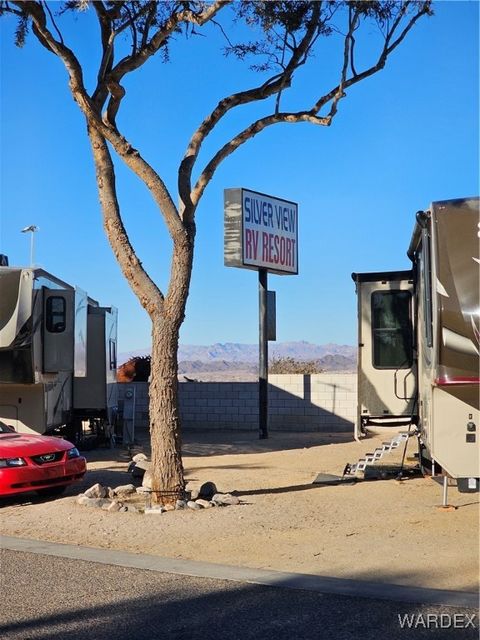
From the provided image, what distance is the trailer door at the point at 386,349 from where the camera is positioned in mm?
12594

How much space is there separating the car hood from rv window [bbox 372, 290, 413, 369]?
15.8 feet

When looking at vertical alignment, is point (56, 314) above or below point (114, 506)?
above

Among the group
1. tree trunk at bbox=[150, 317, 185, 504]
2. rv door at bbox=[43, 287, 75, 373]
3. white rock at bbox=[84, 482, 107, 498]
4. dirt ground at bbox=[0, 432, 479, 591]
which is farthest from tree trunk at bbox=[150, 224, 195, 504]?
rv door at bbox=[43, 287, 75, 373]

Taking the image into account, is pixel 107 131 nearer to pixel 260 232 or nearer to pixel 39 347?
pixel 39 347

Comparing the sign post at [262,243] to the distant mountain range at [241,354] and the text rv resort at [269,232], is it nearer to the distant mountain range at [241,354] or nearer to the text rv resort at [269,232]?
the text rv resort at [269,232]

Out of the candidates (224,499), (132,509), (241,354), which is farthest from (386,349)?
(241,354)

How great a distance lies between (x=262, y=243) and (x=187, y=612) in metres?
16.0

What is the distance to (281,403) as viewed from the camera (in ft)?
75.0

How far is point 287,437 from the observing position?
2092 centimetres

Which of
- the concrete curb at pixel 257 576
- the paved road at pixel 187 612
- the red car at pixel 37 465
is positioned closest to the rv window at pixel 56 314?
the red car at pixel 37 465

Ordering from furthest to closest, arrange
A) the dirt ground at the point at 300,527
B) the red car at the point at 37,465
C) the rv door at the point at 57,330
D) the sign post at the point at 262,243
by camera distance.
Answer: the sign post at the point at 262,243 < the rv door at the point at 57,330 < the red car at the point at 37,465 < the dirt ground at the point at 300,527

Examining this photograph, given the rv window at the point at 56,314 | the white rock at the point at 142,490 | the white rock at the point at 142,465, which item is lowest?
the white rock at the point at 142,490

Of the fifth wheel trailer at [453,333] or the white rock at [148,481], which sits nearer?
the fifth wheel trailer at [453,333]

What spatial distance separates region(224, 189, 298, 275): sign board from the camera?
20.8 metres
